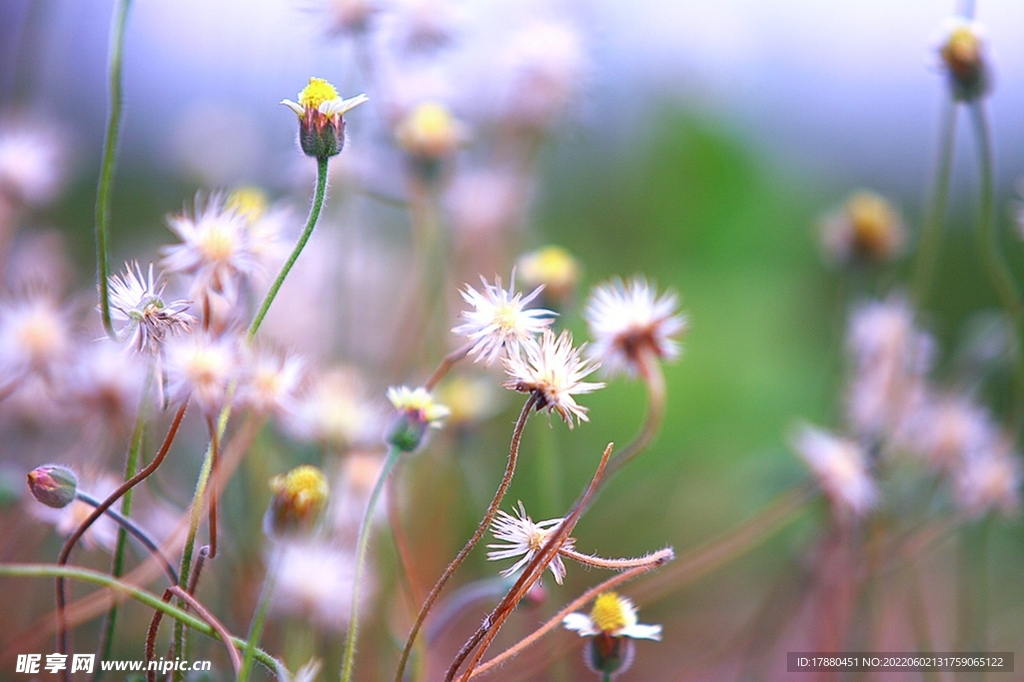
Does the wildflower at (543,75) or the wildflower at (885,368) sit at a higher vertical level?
the wildflower at (543,75)

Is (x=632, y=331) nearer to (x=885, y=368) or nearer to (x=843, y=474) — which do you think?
(x=843, y=474)

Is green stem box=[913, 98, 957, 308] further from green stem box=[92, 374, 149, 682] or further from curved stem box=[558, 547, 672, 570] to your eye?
green stem box=[92, 374, 149, 682]

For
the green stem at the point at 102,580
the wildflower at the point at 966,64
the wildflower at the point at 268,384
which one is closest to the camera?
the green stem at the point at 102,580

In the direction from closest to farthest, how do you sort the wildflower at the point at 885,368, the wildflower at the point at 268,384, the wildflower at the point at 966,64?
the wildflower at the point at 268,384, the wildflower at the point at 966,64, the wildflower at the point at 885,368

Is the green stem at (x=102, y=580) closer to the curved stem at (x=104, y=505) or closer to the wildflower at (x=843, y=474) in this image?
the curved stem at (x=104, y=505)

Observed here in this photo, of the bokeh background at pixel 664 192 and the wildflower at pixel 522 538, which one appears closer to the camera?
the wildflower at pixel 522 538

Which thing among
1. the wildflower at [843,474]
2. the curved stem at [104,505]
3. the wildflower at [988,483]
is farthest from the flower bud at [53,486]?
the wildflower at [988,483]

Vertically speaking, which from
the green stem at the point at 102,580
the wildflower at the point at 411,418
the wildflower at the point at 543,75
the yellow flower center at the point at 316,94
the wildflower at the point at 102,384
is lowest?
the green stem at the point at 102,580
